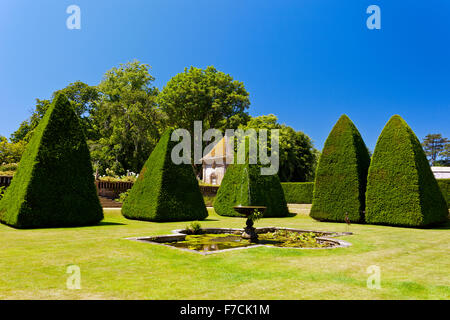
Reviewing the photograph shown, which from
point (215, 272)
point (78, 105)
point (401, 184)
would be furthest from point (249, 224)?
point (78, 105)

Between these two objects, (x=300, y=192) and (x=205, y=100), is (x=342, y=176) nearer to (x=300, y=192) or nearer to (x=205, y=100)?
(x=300, y=192)

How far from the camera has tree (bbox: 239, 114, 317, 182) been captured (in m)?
41.2

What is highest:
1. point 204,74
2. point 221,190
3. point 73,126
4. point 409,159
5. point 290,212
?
point 204,74

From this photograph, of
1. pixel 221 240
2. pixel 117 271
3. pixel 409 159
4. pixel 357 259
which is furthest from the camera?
pixel 409 159

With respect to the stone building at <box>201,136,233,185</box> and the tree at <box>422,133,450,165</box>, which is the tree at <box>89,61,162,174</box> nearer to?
the stone building at <box>201,136,233,185</box>

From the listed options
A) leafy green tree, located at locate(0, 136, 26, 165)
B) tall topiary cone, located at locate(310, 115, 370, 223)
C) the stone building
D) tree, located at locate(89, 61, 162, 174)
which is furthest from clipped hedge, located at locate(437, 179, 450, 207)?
leafy green tree, located at locate(0, 136, 26, 165)

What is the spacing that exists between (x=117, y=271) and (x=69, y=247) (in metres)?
3.32

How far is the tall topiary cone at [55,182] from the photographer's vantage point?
13195mm

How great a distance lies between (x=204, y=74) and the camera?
1813 inches

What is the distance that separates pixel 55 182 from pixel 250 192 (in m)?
12.5

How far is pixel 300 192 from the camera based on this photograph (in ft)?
96.2

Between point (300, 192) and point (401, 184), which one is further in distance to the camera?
point (300, 192)
